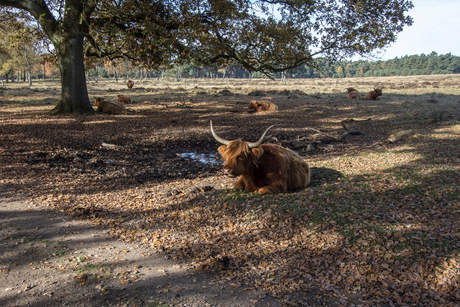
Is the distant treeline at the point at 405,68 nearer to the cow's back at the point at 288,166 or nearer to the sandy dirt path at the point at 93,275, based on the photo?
the cow's back at the point at 288,166

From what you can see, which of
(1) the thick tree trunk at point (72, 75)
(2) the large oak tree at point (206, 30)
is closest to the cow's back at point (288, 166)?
(2) the large oak tree at point (206, 30)

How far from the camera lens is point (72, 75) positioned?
14.0m

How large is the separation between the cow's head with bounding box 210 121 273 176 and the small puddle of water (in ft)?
11.4

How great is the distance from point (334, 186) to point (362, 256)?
2.32m

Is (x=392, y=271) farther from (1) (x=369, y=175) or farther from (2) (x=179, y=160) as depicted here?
(2) (x=179, y=160)

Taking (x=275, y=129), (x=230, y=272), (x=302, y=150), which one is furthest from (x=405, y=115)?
(x=230, y=272)

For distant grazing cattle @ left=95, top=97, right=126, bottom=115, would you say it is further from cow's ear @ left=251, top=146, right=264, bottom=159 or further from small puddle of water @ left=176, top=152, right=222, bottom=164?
cow's ear @ left=251, top=146, right=264, bottom=159

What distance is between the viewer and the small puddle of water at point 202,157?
950 cm

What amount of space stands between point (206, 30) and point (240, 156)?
8.05 metres

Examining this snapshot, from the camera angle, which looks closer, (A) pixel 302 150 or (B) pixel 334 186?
(B) pixel 334 186

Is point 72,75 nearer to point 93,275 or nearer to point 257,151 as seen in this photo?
point 257,151

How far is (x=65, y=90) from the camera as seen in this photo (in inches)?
561

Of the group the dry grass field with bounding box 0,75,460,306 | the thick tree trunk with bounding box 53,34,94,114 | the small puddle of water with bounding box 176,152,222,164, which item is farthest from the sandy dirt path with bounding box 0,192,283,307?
the thick tree trunk with bounding box 53,34,94,114

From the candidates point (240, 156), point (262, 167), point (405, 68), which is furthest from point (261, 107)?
point (405, 68)
